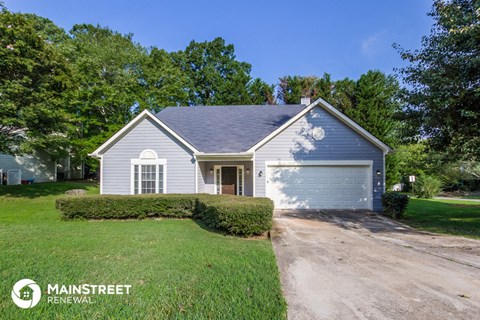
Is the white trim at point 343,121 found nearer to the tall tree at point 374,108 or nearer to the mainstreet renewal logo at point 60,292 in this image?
the mainstreet renewal logo at point 60,292

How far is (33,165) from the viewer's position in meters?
24.7

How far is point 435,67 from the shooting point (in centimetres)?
836

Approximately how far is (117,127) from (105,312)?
21.1 meters

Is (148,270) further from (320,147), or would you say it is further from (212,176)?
(320,147)

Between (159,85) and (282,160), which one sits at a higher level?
(159,85)

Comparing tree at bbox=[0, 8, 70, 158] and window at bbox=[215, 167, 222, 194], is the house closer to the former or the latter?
window at bbox=[215, 167, 222, 194]

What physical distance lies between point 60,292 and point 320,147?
434 inches

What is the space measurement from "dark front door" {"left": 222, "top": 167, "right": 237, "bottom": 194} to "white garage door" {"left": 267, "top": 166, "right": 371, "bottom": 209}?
2.22 metres

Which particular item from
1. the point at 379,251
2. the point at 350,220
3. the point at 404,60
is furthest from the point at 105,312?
the point at 404,60

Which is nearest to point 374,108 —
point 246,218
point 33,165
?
point 246,218

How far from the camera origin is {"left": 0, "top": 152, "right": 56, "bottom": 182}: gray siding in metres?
23.4

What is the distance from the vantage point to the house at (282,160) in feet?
40.3

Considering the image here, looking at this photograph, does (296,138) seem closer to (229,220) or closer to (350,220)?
(350,220)

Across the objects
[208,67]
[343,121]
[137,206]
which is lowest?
[137,206]
